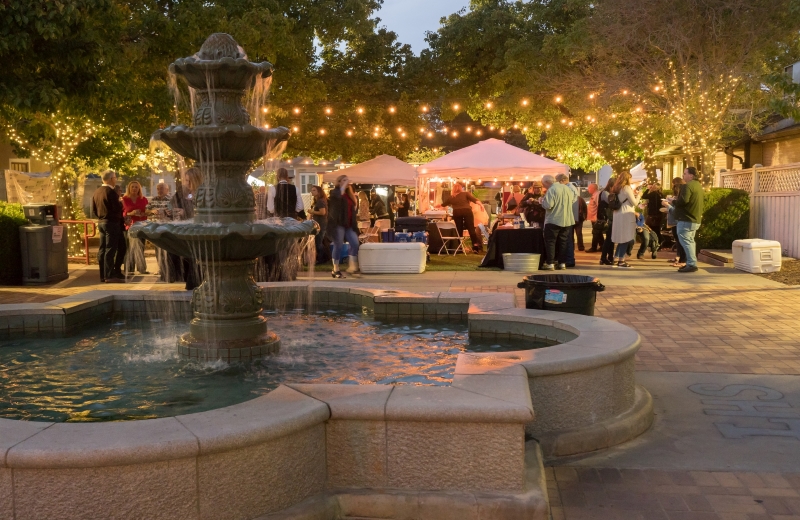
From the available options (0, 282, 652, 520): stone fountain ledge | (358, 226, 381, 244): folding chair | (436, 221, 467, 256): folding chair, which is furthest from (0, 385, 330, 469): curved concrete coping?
(436, 221, 467, 256): folding chair

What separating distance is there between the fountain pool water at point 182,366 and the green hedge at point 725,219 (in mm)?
12057

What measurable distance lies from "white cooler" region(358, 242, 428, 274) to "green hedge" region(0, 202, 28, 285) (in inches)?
230

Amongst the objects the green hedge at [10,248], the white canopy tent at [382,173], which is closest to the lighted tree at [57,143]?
the white canopy tent at [382,173]

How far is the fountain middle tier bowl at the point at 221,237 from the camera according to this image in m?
6.03

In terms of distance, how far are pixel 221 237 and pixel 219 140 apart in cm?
80

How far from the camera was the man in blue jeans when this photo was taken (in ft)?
45.5

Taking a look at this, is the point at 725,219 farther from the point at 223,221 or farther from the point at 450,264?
the point at 223,221

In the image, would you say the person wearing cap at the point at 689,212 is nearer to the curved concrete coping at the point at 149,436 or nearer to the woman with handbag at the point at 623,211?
the woman with handbag at the point at 623,211

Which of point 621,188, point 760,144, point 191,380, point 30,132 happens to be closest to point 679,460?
point 191,380

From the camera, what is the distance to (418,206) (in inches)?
1006

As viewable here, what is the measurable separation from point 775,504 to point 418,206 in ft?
71.1

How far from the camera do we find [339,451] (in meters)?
4.05

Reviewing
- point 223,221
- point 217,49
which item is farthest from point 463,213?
point 217,49

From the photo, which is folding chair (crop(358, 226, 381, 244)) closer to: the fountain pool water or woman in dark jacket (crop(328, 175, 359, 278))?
woman in dark jacket (crop(328, 175, 359, 278))
